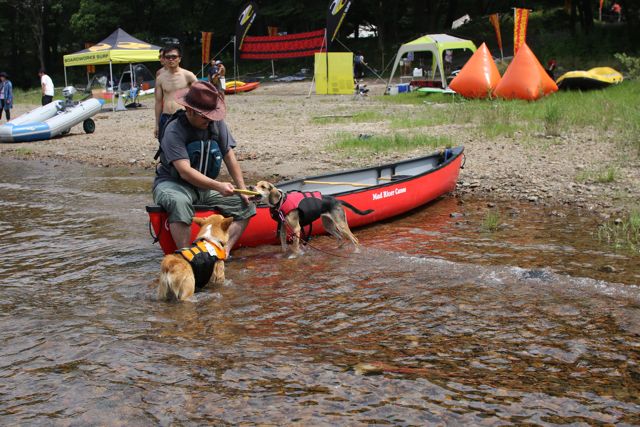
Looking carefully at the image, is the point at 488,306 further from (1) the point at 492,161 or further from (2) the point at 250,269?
(1) the point at 492,161

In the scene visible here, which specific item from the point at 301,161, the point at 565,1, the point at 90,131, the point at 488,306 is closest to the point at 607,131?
the point at 301,161

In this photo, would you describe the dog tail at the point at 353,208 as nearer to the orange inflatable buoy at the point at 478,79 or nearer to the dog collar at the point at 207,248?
the dog collar at the point at 207,248

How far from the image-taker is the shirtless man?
9.14 meters

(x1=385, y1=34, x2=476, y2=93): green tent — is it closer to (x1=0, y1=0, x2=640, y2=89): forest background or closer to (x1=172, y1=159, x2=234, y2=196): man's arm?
(x1=0, y1=0, x2=640, y2=89): forest background

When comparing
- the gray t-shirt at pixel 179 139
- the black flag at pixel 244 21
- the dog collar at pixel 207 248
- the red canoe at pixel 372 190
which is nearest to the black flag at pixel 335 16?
the black flag at pixel 244 21

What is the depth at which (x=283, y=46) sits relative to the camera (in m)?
33.2

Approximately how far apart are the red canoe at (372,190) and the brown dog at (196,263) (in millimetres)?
679

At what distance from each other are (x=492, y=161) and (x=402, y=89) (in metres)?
16.1

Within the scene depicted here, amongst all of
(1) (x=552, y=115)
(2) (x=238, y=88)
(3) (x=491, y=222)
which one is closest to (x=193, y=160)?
(3) (x=491, y=222)

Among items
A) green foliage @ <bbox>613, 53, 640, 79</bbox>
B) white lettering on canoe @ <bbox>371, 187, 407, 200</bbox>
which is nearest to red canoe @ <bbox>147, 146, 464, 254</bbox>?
white lettering on canoe @ <bbox>371, 187, 407, 200</bbox>

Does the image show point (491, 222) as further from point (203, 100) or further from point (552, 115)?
point (552, 115)

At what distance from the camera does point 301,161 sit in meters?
13.2

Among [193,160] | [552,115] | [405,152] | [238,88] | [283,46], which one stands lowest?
[405,152]

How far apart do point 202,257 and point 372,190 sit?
3.37m
